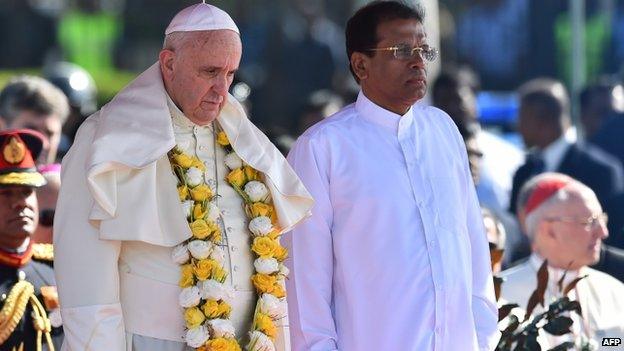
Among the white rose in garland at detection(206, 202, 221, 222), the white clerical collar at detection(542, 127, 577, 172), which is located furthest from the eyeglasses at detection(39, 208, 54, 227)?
the white clerical collar at detection(542, 127, 577, 172)

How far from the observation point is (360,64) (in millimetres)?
5461

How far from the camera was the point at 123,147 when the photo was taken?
4754mm

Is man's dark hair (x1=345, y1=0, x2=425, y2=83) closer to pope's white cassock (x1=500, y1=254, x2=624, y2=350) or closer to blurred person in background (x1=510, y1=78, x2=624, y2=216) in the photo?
pope's white cassock (x1=500, y1=254, x2=624, y2=350)

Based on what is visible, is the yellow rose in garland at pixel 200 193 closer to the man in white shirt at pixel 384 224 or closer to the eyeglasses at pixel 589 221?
the man in white shirt at pixel 384 224

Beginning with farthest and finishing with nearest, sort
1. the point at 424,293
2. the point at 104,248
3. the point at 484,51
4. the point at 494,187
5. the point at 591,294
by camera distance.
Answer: the point at 484,51, the point at 494,187, the point at 591,294, the point at 424,293, the point at 104,248

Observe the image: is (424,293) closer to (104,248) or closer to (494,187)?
(104,248)

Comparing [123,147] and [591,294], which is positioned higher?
[123,147]

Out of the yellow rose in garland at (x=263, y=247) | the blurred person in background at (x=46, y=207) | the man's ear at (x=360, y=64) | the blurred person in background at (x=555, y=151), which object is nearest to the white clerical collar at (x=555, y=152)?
the blurred person in background at (x=555, y=151)

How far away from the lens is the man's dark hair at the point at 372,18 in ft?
17.6

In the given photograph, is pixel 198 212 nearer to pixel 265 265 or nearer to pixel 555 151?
pixel 265 265

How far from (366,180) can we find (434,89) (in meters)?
5.87

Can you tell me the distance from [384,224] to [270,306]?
0.52 metres

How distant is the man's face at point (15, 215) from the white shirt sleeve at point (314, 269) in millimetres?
1397

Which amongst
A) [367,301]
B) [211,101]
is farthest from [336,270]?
[211,101]
